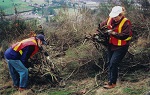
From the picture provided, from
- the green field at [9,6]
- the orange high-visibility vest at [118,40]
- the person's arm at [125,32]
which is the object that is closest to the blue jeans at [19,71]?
the orange high-visibility vest at [118,40]

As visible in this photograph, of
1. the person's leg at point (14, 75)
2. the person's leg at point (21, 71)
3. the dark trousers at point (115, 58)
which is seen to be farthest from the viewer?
the person's leg at point (14, 75)

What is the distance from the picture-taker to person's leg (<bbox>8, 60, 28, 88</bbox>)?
638cm

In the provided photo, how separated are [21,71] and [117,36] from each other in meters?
2.36

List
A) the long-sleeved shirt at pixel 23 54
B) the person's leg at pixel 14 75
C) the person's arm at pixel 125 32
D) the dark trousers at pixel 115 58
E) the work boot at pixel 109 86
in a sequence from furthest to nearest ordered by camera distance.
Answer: the person's leg at pixel 14 75, the long-sleeved shirt at pixel 23 54, the work boot at pixel 109 86, the dark trousers at pixel 115 58, the person's arm at pixel 125 32

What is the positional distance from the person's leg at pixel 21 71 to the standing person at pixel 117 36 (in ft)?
6.13

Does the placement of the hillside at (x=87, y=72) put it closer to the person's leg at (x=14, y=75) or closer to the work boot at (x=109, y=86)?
the work boot at (x=109, y=86)

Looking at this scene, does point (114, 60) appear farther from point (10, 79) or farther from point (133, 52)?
Result: point (10, 79)

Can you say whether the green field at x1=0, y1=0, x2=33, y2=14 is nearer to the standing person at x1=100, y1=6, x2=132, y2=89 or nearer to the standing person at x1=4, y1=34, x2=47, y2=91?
the standing person at x1=4, y1=34, x2=47, y2=91

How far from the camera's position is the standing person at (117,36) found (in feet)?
18.6

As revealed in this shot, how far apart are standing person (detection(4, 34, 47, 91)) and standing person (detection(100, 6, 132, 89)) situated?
1.59 m

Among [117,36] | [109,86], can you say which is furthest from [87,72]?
[117,36]

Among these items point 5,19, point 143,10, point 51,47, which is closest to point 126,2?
point 143,10

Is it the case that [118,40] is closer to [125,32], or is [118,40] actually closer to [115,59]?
[125,32]

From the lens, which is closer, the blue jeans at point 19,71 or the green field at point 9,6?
the blue jeans at point 19,71
